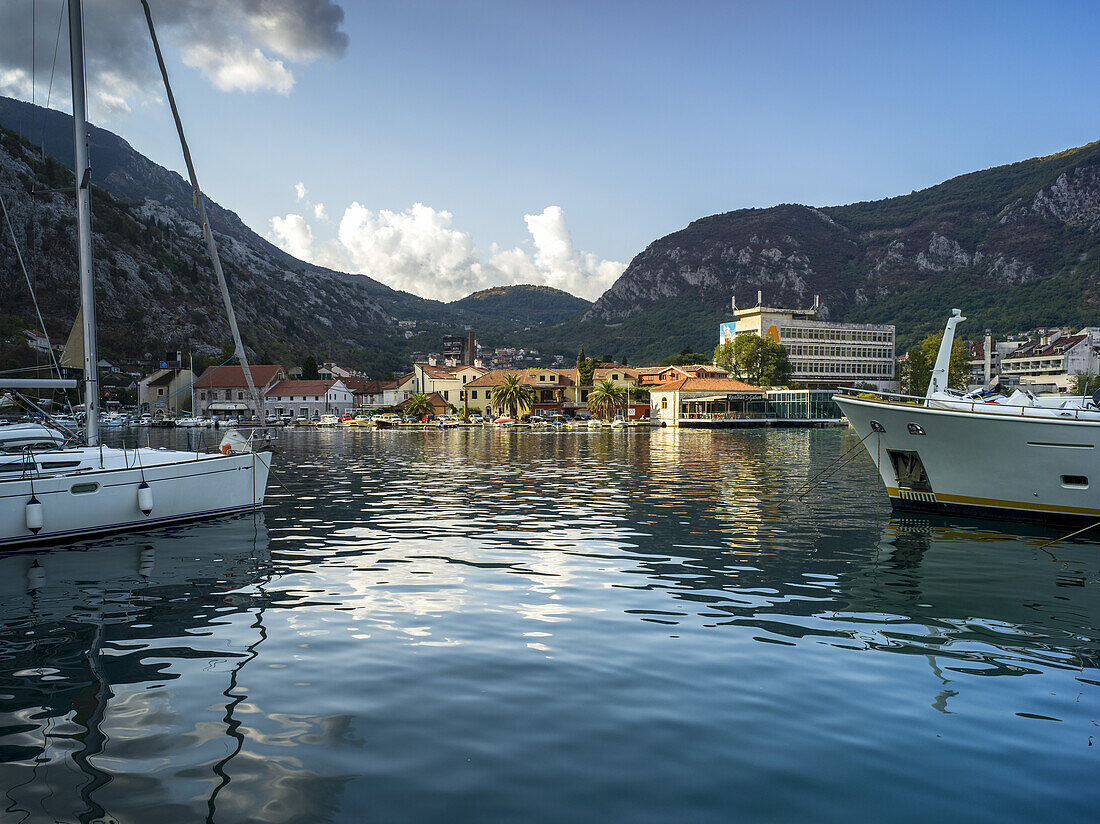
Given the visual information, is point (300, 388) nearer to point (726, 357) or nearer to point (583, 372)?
point (583, 372)

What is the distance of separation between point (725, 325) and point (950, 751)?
163 m

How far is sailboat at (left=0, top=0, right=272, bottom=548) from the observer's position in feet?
53.1

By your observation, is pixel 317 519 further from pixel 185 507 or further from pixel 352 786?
pixel 352 786

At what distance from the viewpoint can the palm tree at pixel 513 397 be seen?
112 metres

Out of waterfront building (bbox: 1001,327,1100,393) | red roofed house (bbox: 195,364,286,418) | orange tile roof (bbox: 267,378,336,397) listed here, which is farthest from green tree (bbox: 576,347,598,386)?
waterfront building (bbox: 1001,327,1100,393)

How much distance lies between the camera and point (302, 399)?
125 meters

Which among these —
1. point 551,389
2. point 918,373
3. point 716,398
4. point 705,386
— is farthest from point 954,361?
point 551,389

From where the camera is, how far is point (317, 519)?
832 inches

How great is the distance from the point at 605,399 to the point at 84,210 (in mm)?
90901

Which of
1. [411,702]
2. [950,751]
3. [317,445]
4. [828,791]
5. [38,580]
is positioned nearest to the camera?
[828,791]

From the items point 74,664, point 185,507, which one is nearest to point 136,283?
point 185,507

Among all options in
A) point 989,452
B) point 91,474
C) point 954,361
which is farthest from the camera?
point 954,361

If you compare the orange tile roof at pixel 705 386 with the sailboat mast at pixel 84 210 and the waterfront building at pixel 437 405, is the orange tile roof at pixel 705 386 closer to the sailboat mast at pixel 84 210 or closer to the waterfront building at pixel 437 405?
the waterfront building at pixel 437 405

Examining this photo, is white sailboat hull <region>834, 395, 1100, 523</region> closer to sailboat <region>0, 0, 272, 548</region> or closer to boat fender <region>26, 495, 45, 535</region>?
sailboat <region>0, 0, 272, 548</region>
